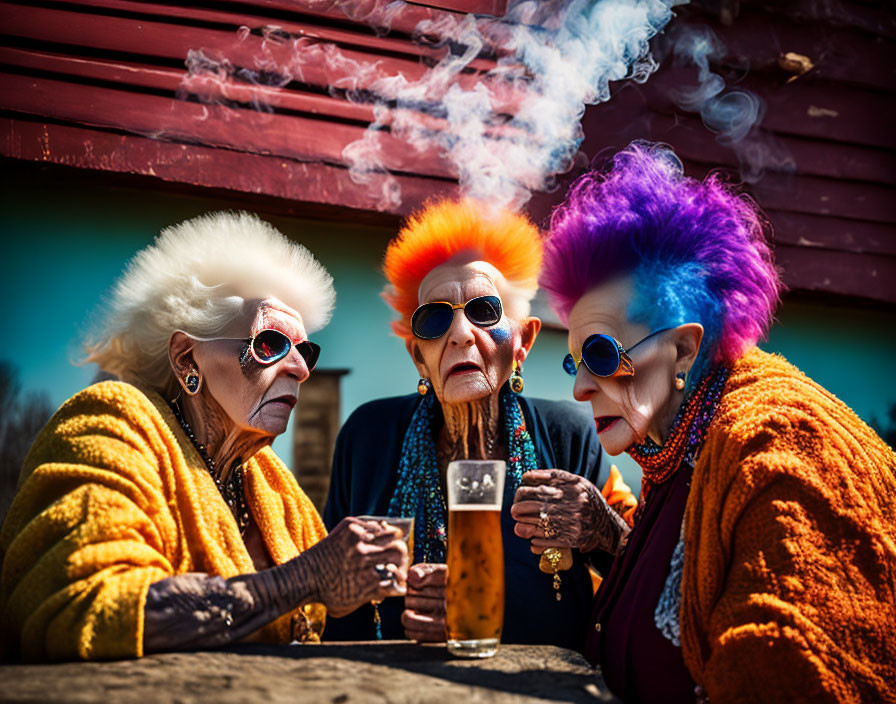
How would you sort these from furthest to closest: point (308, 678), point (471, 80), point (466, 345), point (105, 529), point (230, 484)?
point (471, 80), point (466, 345), point (230, 484), point (105, 529), point (308, 678)

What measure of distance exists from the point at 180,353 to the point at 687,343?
1628mm

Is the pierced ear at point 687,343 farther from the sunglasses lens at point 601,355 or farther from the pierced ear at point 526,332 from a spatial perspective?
the pierced ear at point 526,332

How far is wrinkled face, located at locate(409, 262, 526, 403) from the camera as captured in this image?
11.0 ft

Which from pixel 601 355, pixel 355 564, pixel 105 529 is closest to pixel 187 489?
pixel 105 529

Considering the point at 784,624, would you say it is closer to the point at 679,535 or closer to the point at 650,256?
the point at 679,535

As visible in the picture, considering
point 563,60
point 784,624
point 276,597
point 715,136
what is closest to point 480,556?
point 276,597

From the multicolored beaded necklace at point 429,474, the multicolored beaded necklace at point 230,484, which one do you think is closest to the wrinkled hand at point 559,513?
the multicolored beaded necklace at point 429,474

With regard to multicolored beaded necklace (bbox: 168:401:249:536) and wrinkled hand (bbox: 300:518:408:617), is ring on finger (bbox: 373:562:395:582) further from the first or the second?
multicolored beaded necklace (bbox: 168:401:249:536)

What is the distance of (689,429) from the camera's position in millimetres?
2648

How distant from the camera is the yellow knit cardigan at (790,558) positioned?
207cm

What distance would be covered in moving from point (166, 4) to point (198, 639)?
11.7 feet

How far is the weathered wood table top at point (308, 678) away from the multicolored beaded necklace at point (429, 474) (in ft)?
2.93

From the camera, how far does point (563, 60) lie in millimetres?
5105

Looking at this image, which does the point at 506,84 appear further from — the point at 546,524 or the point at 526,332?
the point at 546,524
